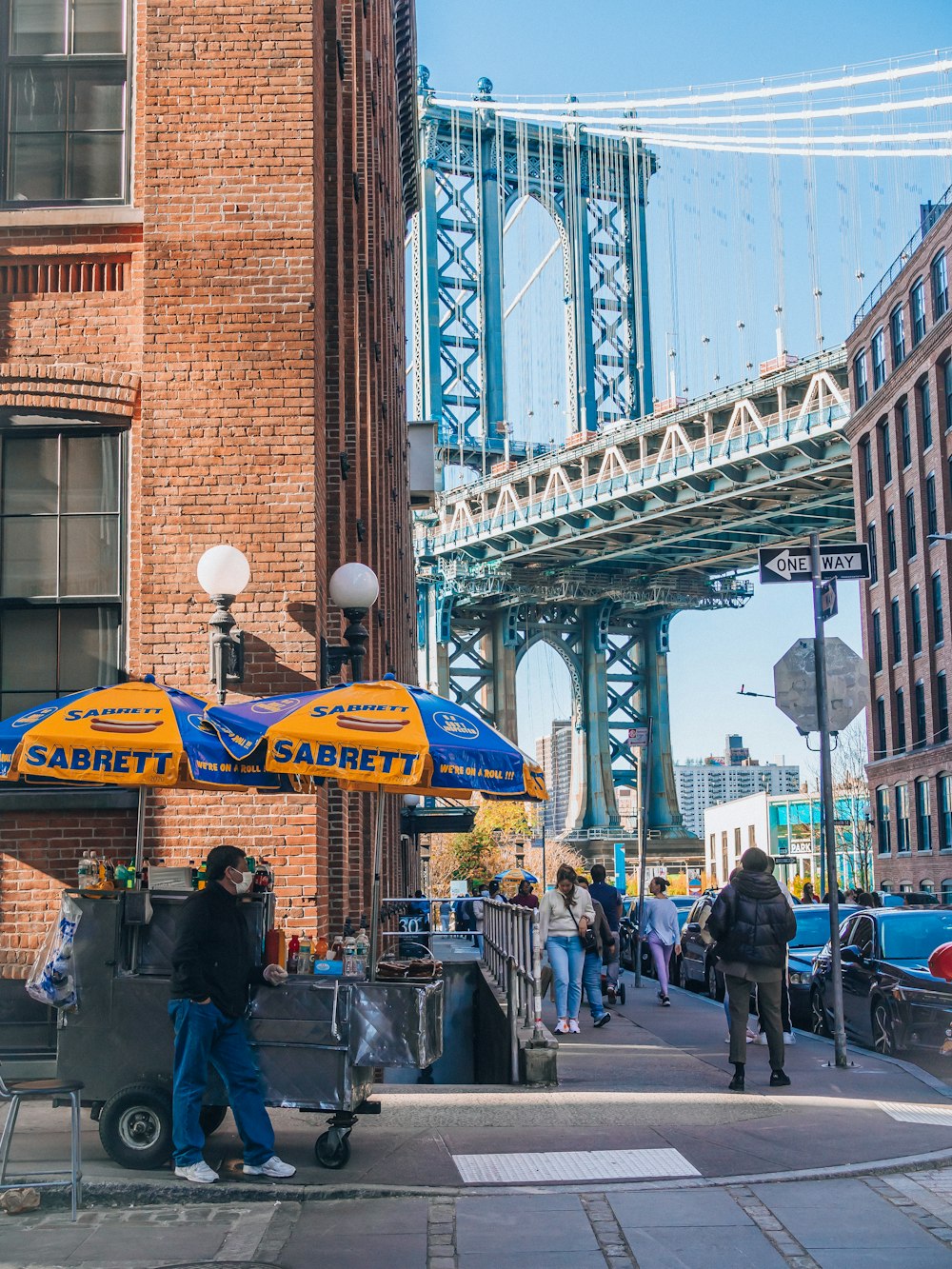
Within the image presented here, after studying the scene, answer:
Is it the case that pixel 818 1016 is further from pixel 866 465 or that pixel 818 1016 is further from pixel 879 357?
pixel 866 465

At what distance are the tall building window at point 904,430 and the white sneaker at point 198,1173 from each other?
46533mm

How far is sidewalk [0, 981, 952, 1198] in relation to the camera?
7.37 meters

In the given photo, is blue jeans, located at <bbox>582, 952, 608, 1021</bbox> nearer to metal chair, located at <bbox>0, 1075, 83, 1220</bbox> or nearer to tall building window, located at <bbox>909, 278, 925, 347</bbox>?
metal chair, located at <bbox>0, 1075, 83, 1220</bbox>

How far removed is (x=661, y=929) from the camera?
18547mm

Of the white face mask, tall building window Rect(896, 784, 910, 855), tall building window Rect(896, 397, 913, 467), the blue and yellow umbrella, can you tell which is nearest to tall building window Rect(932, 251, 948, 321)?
tall building window Rect(896, 397, 913, 467)

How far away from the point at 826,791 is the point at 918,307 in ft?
136

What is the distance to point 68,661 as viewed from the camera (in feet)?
37.5

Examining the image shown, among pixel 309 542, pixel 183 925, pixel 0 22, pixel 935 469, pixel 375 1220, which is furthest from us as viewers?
pixel 935 469

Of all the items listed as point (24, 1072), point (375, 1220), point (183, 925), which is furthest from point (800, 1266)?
point (24, 1072)

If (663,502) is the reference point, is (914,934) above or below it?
below

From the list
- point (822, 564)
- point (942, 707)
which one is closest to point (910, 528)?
point (942, 707)

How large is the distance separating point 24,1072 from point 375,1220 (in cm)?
331

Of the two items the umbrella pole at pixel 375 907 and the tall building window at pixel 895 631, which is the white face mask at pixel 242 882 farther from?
the tall building window at pixel 895 631

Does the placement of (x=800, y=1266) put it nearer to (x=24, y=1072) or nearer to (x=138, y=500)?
(x=24, y=1072)
